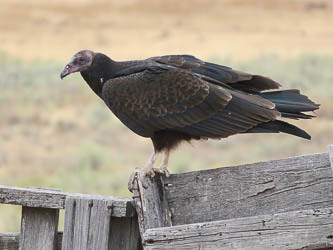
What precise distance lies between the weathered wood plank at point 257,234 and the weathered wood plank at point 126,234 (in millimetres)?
528

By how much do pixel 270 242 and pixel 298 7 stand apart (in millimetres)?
35390

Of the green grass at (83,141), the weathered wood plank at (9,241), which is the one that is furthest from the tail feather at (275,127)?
the green grass at (83,141)

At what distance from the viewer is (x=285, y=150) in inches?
568

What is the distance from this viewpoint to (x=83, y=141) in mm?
16906

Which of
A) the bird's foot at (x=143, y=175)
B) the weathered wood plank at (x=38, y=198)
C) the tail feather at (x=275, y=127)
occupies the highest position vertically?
the tail feather at (x=275, y=127)

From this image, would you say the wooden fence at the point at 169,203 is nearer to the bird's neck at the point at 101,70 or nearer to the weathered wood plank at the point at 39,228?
the weathered wood plank at the point at 39,228

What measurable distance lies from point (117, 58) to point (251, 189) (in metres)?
24.9

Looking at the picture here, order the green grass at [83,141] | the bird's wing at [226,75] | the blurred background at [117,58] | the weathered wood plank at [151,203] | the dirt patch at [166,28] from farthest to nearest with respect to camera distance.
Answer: the dirt patch at [166,28] < the blurred background at [117,58] < the green grass at [83,141] < the bird's wing at [226,75] < the weathered wood plank at [151,203]

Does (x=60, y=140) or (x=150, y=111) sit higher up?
(x=60, y=140)

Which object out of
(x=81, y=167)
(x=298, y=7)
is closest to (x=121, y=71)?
(x=81, y=167)

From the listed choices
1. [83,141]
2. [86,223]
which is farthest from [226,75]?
[83,141]

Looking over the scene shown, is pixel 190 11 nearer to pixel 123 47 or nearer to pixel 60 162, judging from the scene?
pixel 123 47

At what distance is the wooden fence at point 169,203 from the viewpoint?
328 centimetres

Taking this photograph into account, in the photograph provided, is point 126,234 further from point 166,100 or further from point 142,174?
point 166,100
